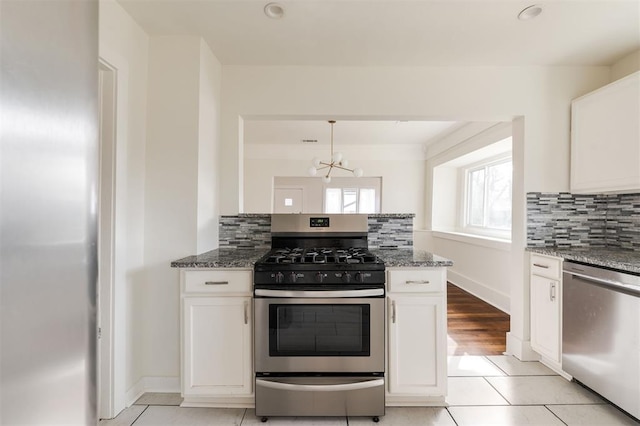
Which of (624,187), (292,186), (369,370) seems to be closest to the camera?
(369,370)

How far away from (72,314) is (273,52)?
7.70ft

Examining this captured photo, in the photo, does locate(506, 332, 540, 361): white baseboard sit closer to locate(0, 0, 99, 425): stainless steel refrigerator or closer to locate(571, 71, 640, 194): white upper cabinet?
locate(571, 71, 640, 194): white upper cabinet

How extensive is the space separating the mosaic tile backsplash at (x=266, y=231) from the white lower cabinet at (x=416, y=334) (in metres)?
0.68

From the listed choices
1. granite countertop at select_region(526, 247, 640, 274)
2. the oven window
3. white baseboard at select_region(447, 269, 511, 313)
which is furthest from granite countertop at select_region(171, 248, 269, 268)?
white baseboard at select_region(447, 269, 511, 313)

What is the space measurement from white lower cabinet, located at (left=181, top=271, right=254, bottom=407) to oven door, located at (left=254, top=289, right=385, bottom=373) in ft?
0.35

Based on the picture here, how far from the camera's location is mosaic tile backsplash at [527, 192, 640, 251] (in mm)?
2539

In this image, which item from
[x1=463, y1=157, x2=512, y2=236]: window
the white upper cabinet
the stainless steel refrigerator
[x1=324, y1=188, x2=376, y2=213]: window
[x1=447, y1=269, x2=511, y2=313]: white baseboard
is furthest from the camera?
[x1=324, y1=188, x2=376, y2=213]: window

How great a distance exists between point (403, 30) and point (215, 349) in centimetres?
237

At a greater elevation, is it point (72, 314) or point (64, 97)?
point (64, 97)

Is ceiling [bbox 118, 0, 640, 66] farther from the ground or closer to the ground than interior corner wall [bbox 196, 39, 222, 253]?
farther from the ground

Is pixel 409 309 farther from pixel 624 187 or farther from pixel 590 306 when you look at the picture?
pixel 624 187

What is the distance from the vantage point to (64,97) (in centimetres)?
37

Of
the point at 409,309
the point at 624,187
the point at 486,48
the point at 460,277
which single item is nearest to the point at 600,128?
the point at 624,187

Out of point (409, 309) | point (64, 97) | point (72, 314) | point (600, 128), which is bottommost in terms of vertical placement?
point (409, 309)
